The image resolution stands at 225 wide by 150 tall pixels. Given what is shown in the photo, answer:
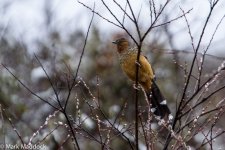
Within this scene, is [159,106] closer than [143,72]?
Yes

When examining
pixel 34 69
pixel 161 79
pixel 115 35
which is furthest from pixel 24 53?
pixel 161 79

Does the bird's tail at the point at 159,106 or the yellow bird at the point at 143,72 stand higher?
the yellow bird at the point at 143,72

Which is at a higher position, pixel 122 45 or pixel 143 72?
pixel 122 45

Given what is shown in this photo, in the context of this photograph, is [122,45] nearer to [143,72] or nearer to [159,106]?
[143,72]

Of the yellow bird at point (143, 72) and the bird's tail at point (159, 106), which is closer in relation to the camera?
the bird's tail at point (159, 106)

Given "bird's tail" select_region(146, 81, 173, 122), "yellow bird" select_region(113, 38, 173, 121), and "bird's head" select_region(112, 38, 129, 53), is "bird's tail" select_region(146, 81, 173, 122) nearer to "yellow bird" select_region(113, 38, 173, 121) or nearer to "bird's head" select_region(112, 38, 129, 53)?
"yellow bird" select_region(113, 38, 173, 121)

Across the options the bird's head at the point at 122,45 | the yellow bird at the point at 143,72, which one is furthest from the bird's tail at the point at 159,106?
the bird's head at the point at 122,45

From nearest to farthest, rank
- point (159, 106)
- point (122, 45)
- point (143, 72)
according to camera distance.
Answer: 1. point (159, 106)
2. point (143, 72)
3. point (122, 45)

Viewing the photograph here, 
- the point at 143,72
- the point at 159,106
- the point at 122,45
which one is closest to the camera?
the point at 159,106

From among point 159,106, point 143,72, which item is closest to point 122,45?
point 143,72

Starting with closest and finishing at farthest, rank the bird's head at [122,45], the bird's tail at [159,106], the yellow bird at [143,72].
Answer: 1. the bird's tail at [159,106]
2. the yellow bird at [143,72]
3. the bird's head at [122,45]

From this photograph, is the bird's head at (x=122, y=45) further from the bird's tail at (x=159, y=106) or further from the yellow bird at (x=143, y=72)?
the bird's tail at (x=159, y=106)

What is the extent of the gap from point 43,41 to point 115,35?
139 centimetres

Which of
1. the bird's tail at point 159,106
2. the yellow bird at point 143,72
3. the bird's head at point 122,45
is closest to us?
the bird's tail at point 159,106
